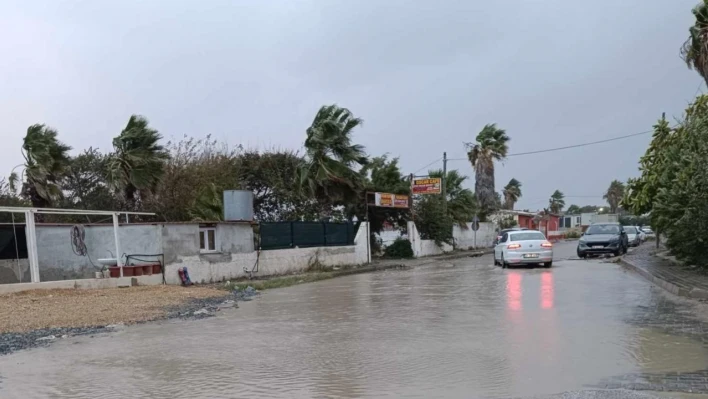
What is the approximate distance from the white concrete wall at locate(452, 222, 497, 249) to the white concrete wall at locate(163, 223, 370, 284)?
50.0 feet

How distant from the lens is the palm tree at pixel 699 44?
19547mm

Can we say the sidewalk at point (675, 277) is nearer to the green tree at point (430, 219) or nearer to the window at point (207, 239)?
the window at point (207, 239)

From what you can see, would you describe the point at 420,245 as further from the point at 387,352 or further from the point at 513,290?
the point at 387,352

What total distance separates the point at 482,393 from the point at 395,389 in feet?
3.00

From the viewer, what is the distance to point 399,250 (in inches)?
1415

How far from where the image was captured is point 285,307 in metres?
14.5

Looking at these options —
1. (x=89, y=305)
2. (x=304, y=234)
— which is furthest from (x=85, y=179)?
(x=89, y=305)

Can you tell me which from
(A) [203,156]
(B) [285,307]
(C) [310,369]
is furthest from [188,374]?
(A) [203,156]

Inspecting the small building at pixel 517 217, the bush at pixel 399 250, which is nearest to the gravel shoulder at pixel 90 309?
the bush at pixel 399 250

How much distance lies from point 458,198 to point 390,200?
40.2 feet

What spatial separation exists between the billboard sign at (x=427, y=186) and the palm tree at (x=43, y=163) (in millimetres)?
20341

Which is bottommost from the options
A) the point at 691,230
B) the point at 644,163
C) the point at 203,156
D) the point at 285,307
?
the point at 285,307

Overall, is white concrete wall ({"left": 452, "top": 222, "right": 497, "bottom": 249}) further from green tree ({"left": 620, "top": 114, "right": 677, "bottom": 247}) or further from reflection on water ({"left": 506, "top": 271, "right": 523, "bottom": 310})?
reflection on water ({"left": 506, "top": 271, "right": 523, "bottom": 310})

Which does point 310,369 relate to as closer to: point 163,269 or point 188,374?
point 188,374
